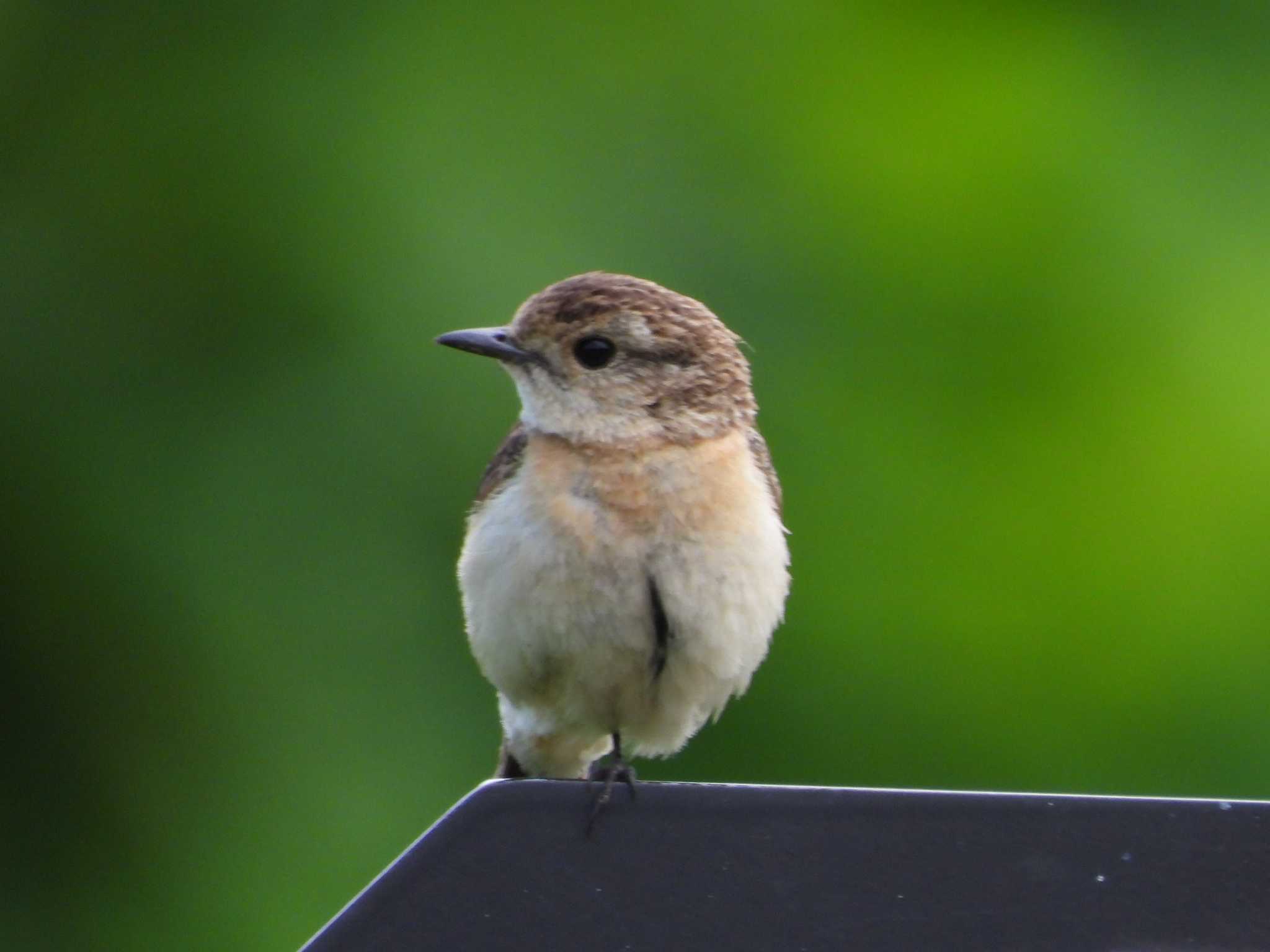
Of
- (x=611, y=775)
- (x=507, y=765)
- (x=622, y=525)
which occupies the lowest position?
(x=507, y=765)

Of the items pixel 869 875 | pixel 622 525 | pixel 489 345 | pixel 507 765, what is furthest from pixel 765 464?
pixel 869 875

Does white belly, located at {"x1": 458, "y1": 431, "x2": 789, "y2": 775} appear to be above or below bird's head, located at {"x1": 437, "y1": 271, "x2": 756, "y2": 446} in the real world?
below

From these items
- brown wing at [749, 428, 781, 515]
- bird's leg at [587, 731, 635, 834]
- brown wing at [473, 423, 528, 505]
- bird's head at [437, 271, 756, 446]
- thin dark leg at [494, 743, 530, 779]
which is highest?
bird's head at [437, 271, 756, 446]

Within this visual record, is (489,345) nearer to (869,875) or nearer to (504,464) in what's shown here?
(504,464)

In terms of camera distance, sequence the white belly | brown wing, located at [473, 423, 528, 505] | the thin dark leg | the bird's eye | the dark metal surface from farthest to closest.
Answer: the thin dark leg
the bird's eye
brown wing, located at [473, 423, 528, 505]
the white belly
the dark metal surface

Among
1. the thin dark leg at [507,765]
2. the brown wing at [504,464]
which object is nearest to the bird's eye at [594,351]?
the brown wing at [504,464]

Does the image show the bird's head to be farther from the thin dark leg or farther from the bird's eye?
the thin dark leg

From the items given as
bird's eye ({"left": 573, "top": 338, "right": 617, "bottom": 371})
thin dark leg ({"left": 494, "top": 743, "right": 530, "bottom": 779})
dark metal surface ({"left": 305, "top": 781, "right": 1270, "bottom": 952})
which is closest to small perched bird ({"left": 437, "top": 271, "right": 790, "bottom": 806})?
bird's eye ({"left": 573, "top": 338, "right": 617, "bottom": 371})

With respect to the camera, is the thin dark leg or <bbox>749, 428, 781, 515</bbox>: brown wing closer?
<bbox>749, 428, 781, 515</bbox>: brown wing
